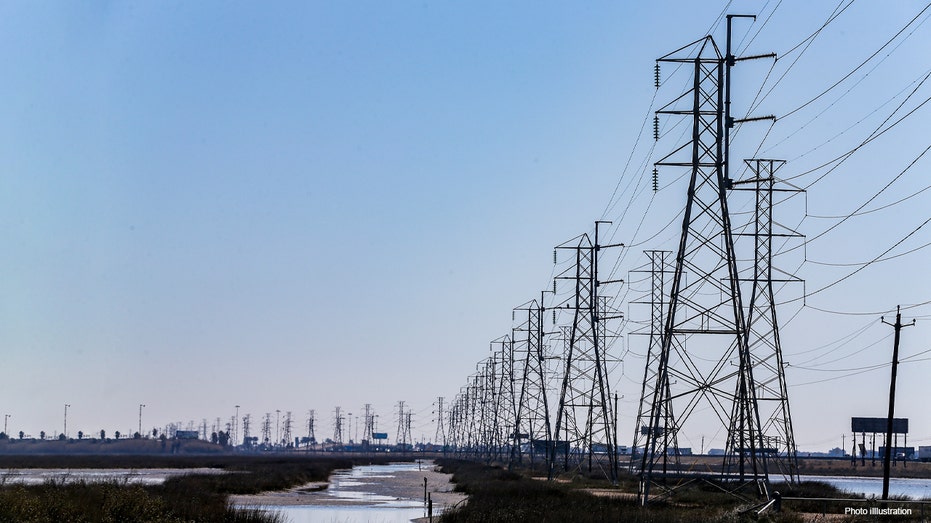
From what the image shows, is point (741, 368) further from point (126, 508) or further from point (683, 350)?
point (126, 508)

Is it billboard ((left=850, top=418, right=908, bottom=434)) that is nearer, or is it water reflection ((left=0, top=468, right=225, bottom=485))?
water reflection ((left=0, top=468, right=225, bottom=485))

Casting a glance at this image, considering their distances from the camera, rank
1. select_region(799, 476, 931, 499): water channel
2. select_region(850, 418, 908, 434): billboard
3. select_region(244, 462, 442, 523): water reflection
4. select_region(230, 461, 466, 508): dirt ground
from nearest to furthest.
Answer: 1. select_region(244, 462, 442, 523): water reflection
2. select_region(230, 461, 466, 508): dirt ground
3. select_region(799, 476, 931, 499): water channel
4. select_region(850, 418, 908, 434): billboard

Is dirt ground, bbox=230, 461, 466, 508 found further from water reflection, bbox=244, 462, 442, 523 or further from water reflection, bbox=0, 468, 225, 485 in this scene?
water reflection, bbox=0, 468, 225, 485

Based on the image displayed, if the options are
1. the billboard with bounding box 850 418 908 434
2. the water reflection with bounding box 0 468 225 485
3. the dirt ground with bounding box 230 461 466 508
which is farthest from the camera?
the billboard with bounding box 850 418 908 434

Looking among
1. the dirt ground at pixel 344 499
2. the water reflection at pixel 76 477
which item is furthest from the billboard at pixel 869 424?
the water reflection at pixel 76 477

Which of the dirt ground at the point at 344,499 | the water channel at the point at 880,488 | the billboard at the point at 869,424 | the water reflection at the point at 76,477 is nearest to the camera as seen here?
the water reflection at the point at 76,477

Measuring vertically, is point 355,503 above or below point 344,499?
above

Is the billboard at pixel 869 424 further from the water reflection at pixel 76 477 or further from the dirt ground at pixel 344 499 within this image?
the water reflection at pixel 76 477

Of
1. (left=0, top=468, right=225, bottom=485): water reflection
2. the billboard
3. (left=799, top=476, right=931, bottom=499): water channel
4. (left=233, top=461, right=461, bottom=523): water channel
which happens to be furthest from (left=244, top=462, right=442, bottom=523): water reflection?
the billboard

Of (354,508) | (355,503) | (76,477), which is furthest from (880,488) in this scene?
(76,477)

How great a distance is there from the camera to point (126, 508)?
37750 mm

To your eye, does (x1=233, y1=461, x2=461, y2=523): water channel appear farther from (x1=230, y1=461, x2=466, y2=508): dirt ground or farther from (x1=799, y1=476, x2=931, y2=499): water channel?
(x1=799, y1=476, x2=931, y2=499): water channel

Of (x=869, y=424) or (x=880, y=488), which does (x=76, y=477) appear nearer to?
(x=880, y=488)

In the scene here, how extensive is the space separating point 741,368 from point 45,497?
2488 centimetres
